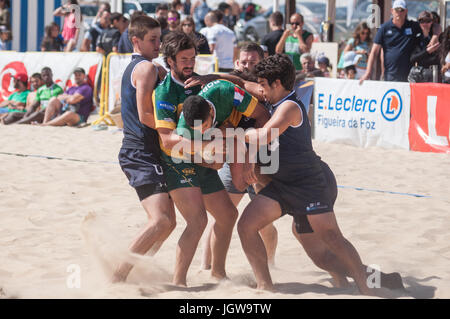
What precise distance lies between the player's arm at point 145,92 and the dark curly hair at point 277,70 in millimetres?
605

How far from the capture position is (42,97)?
41.5ft

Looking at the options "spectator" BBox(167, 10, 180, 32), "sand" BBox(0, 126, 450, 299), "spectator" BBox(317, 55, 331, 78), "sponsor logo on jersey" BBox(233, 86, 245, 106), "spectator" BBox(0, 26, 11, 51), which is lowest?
"sand" BBox(0, 126, 450, 299)

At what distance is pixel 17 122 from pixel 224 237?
364 inches

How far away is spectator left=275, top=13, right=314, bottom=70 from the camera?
36.7 ft

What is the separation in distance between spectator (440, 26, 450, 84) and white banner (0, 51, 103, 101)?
6.03 metres

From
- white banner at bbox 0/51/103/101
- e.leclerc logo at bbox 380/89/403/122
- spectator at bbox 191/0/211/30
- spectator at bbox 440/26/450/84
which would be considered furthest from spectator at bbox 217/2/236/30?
spectator at bbox 440/26/450/84

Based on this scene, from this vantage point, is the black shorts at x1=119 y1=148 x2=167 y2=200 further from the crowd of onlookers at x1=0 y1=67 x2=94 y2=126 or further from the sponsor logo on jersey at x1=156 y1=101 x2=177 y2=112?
the crowd of onlookers at x1=0 y1=67 x2=94 y2=126

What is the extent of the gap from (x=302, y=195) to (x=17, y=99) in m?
10.2

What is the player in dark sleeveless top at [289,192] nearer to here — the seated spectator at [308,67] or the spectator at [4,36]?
the seated spectator at [308,67]

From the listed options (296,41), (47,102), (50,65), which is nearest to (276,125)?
(296,41)

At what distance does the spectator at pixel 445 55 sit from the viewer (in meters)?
9.49

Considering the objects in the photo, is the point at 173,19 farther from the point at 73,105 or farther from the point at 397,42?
the point at 397,42

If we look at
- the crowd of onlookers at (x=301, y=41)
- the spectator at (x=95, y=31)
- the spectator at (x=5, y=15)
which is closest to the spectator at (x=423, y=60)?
the crowd of onlookers at (x=301, y=41)

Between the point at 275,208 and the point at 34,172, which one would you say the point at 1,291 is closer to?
the point at 275,208
